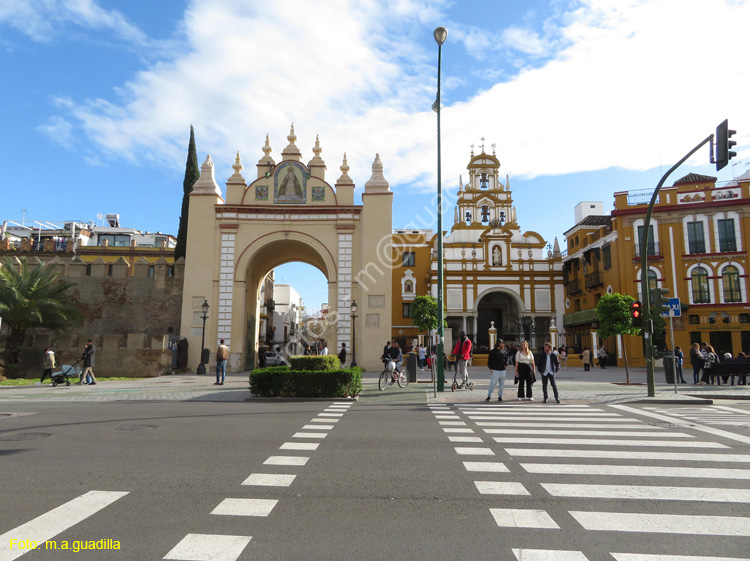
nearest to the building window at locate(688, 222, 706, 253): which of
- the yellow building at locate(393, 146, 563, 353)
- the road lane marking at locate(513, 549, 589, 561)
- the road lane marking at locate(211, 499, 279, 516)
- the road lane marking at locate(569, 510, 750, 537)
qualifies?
the yellow building at locate(393, 146, 563, 353)

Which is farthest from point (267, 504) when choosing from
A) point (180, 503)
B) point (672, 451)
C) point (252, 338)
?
point (252, 338)

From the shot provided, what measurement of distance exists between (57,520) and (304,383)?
10.8 metres

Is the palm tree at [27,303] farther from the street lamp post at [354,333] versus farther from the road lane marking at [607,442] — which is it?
the road lane marking at [607,442]

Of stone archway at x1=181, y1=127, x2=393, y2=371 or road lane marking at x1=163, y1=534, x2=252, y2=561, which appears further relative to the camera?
stone archway at x1=181, y1=127, x2=393, y2=371

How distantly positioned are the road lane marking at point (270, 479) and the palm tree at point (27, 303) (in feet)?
74.4

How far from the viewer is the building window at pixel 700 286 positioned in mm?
36375

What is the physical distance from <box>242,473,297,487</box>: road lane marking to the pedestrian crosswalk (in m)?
2.17

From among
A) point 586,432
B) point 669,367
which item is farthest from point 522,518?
point 669,367

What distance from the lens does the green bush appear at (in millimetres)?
15352

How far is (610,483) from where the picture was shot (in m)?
5.87

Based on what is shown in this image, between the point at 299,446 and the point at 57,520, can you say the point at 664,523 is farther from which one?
the point at 57,520

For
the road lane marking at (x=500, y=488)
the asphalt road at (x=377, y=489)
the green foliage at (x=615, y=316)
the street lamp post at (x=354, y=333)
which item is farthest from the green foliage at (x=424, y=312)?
the road lane marking at (x=500, y=488)

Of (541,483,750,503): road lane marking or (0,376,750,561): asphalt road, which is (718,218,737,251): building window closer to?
(0,376,750,561): asphalt road

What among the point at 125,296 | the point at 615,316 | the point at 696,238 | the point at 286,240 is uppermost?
the point at 696,238
